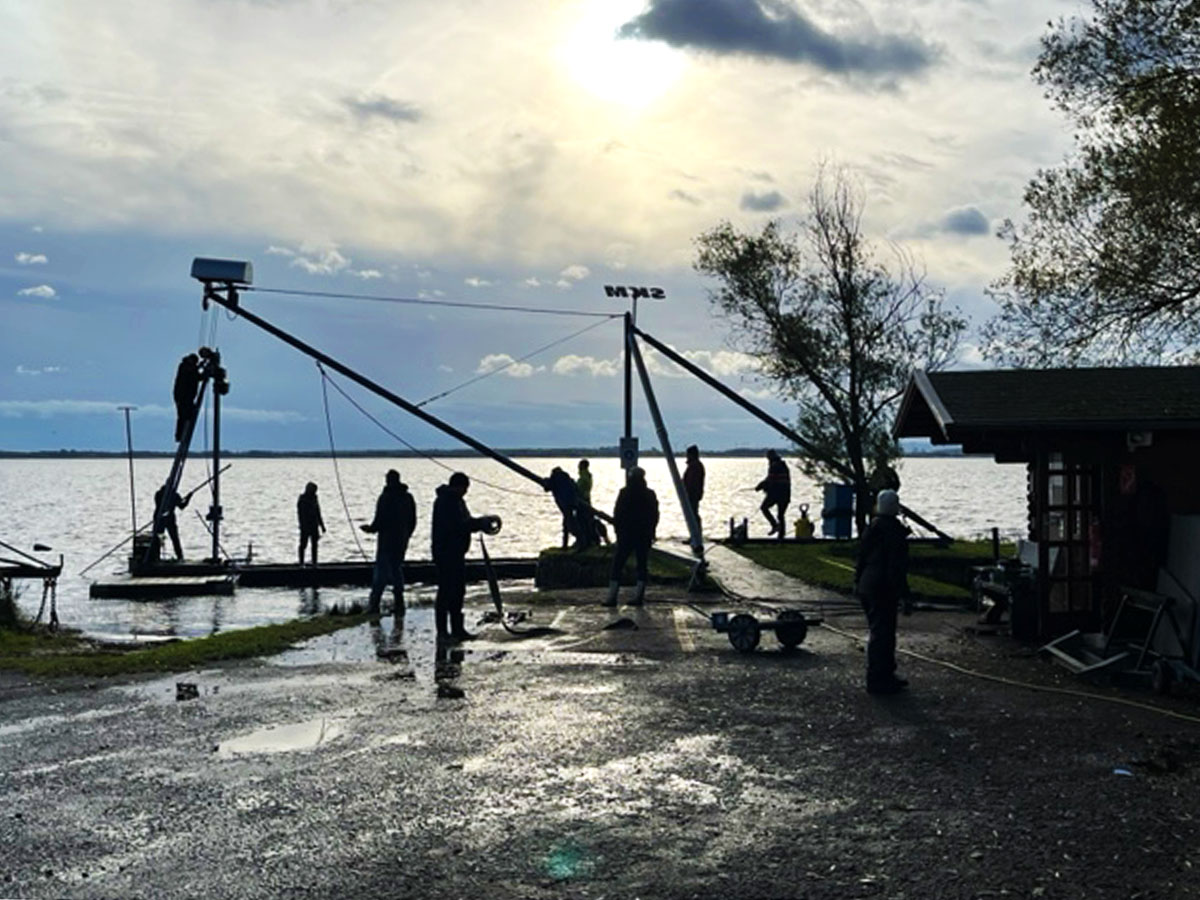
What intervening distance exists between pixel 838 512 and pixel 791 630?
19957mm

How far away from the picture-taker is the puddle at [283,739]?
32.4 feet

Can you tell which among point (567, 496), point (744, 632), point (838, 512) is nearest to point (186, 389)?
point (567, 496)

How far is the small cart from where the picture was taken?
1463 centimetres

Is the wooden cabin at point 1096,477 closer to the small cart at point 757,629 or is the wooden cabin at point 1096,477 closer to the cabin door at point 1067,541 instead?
the cabin door at point 1067,541

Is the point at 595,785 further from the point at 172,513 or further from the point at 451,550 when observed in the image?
the point at 172,513

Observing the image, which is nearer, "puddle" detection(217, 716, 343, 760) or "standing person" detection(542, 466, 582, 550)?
"puddle" detection(217, 716, 343, 760)

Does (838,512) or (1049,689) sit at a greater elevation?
(838,512)

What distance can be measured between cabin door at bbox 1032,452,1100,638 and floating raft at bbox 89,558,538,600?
20.8 m

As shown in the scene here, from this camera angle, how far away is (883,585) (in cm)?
1234

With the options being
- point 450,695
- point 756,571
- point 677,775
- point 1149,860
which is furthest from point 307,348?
point 1149,860

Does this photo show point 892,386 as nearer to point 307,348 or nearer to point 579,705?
point 307,348

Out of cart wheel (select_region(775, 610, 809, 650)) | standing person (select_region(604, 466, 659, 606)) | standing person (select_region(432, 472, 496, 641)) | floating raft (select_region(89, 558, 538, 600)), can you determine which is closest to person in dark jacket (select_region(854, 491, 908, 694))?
cart wheel (select_region(775, 610, 809, 650))

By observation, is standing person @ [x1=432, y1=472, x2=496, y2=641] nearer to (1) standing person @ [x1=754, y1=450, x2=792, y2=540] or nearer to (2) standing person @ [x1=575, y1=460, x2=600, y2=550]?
(2) standing person @ [x1=575, y1=460, x2=600, y2=550]

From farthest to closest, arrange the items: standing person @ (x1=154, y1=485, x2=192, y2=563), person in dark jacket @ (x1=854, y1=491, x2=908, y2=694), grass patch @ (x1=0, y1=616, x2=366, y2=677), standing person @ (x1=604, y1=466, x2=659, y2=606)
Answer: standing person @ (x1=154, y1=485, x2=192, y2=563)
standing person @ (x1=604, y1=466, x2=659, y2=606)
grass patch @ (x1=0, y1=616, x2=366, y2=677)
person in dark jacket @ (x1=854, y1=491, x2=908, y2=694)
